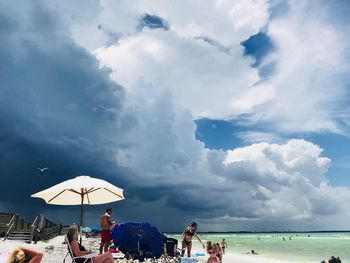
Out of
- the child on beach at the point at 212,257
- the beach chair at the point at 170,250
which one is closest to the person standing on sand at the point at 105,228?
the beach chair at the point at 170,250

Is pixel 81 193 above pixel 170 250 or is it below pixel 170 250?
above

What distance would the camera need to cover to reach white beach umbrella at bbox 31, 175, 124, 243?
31.6 feet

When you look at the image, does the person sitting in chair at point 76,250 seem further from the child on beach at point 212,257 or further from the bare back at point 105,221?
the child on beach at point 212,257

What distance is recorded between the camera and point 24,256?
471 centimetres

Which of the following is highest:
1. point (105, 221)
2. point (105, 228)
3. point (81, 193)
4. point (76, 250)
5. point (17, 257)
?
point (81, 193)

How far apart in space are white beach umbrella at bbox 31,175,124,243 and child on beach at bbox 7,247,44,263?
4624 mm

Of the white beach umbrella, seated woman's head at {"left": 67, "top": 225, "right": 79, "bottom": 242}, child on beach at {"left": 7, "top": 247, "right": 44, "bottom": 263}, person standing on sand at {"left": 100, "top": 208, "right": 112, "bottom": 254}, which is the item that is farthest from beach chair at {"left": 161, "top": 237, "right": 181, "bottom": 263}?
child on beach at {"left": 7, "top": 247, "right": 44, "bottom": 263}

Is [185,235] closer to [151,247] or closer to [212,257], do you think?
[151,247]

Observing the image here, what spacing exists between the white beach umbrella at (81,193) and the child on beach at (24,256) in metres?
4.62

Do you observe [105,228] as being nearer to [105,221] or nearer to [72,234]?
[105,221]

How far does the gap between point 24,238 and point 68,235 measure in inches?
596

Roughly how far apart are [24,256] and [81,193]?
6330 millimetres

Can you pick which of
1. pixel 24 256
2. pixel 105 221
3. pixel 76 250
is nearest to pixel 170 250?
pixel 105 221

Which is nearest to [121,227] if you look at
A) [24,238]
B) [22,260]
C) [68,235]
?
[68,235]
